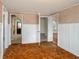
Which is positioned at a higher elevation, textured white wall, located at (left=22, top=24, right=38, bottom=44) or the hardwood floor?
textured white wall, located at (left=22, top=24, right=38, bottom=44)

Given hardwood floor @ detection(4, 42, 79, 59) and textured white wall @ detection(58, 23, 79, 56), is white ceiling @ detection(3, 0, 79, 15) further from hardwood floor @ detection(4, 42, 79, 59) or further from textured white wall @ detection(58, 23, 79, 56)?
hardwood floor @ detection(4, 42, 79, 59)

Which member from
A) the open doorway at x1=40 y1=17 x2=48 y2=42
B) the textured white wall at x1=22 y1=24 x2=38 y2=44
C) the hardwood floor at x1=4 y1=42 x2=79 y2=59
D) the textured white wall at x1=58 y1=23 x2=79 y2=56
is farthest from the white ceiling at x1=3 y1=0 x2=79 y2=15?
the open doorway at x1=40 y1=17 x2=48 y2=42

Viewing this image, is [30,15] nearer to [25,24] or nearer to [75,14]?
[25,24]

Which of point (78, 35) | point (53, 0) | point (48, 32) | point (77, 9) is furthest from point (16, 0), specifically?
point (48, 32)

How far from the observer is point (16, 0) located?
3.58 m

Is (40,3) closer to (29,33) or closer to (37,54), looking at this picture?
(37,54)

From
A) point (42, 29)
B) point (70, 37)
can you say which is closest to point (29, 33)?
point (42, 29)

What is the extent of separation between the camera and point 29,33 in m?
7.41

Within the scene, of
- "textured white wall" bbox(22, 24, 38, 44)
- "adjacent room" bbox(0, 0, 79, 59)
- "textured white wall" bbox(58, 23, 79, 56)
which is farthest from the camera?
"textured white wall" bbox(22, 24, 38, 44)

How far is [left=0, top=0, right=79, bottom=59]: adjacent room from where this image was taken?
4.19 meters

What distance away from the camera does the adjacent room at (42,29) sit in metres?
4.19

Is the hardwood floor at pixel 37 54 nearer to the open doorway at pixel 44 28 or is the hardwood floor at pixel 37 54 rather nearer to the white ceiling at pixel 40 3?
the white ceiling at pixel 40 3

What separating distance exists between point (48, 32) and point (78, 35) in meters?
4.05

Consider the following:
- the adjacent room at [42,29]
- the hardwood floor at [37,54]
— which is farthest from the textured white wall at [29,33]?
the hardwood floor at [37,54]
